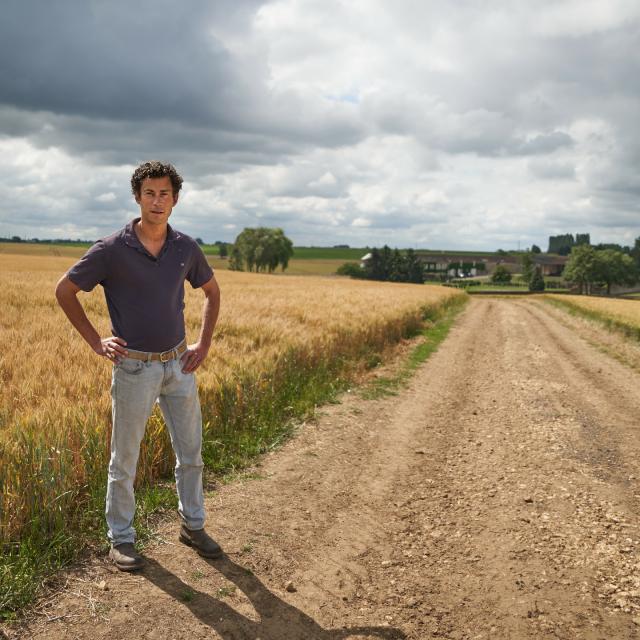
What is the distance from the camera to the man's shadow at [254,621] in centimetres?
367

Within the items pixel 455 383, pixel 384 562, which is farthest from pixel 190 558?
pixel 455 383

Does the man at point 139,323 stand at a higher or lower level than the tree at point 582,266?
lower

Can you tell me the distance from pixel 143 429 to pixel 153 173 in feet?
6.46

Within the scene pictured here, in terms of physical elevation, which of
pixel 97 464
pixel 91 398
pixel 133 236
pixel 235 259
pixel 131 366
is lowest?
pixel 97 464

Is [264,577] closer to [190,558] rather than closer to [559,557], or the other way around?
[190,558]

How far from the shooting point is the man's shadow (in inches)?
144

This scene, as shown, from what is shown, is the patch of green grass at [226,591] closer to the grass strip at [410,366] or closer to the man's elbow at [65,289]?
the man's elbow at [65,289]

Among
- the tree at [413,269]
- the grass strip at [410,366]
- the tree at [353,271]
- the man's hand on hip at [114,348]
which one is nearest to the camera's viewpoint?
the man's hand on hip at [114,348]

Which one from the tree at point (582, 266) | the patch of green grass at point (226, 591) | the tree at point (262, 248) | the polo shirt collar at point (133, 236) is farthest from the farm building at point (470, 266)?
the patch of green grass at point (226, 591)

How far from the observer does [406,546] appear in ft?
16.3

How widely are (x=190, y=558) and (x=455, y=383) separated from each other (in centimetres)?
888

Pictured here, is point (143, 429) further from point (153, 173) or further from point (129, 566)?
point (153, 173)

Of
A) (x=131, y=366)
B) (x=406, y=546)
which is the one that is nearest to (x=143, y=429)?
(x=131, y=366)

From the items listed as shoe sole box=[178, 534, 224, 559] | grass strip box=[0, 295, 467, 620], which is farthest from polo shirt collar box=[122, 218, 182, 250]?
shoe sole box=[178, 534, 224, 559]
